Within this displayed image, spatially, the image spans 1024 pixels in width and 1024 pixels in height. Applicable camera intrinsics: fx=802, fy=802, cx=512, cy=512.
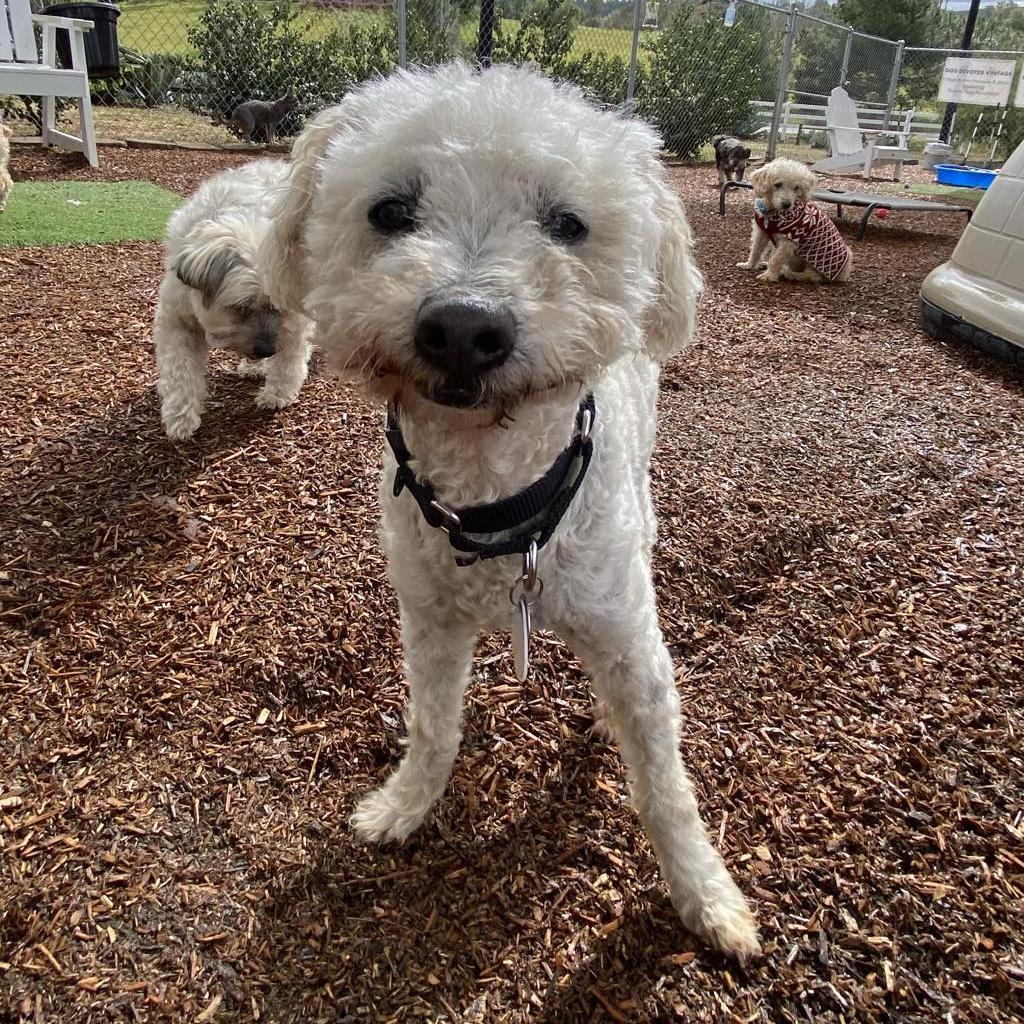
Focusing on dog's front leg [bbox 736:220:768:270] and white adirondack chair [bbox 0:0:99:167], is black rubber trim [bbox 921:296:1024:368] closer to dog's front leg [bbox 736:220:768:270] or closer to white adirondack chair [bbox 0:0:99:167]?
dog's front leg [bbox 736:220:768:270]

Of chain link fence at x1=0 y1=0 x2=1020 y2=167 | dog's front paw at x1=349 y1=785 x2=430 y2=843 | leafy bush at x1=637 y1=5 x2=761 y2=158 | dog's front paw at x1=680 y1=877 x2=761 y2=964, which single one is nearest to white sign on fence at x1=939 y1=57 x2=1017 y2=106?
chain link fence at x1=0 y1=0 x2=1020 y2=167

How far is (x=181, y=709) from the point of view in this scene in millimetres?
2408

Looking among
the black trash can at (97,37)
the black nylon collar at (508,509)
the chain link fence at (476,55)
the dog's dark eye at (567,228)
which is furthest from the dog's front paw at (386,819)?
the black trash can at (97,37)

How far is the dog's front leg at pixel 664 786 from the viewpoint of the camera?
5.91 ft

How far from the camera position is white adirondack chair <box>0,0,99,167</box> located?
790 cm

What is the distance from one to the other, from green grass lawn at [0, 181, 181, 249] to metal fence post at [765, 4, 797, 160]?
12.3 metres

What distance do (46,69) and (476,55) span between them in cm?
569

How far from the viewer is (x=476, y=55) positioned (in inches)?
446

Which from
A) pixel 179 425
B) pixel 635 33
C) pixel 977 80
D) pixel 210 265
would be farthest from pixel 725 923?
pixel 977 80

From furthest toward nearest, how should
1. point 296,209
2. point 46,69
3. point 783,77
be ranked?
point 783,77, point 46,69, point 296,209

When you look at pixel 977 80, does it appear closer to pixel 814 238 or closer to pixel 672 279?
pixel 814 238

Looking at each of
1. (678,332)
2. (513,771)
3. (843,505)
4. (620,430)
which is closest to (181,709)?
(513,771)

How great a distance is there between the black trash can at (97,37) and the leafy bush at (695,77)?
9.10 metres

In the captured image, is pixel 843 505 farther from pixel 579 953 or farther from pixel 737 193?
pixel 737 193
